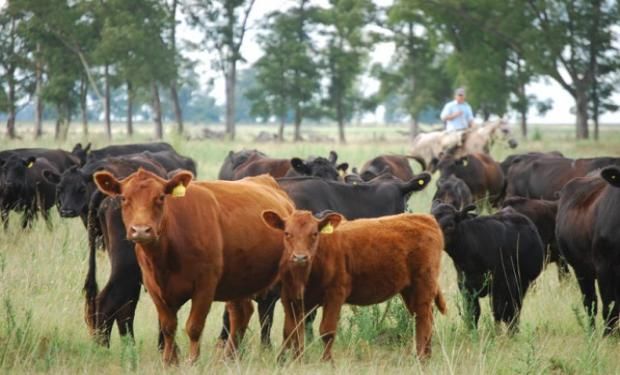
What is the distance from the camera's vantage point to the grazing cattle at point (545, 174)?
1625 centimetres

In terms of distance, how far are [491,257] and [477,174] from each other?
9731mm

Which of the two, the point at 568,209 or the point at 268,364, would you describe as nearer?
the point at 268,364

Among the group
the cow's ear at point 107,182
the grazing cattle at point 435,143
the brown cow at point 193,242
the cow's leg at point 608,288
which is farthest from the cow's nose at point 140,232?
the grazing cattle at point 435,143

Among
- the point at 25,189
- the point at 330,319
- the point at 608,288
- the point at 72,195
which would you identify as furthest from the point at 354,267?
the point at 25,189

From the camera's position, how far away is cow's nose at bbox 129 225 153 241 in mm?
6625

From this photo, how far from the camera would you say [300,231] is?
24.4 ft

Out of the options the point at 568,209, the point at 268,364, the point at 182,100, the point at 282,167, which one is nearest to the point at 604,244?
the point at 568,209

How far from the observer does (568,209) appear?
9.96 metres

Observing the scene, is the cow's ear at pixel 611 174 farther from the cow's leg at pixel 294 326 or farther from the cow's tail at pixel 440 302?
the cow's leg at pixel 294 326

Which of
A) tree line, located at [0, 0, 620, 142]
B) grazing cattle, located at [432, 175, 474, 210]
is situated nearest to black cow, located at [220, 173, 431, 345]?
grazing cattle, located at [432, 175, 474, 210]

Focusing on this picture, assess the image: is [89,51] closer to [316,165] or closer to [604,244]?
[316,165]

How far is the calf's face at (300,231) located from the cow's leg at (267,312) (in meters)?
1.16

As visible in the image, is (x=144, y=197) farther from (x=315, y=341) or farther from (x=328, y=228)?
(x=315, y=341)

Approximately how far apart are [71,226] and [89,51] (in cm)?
4337
